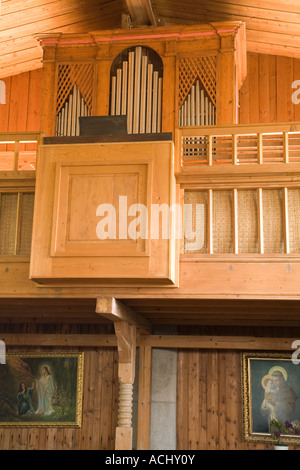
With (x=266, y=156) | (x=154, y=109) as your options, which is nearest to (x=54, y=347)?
(x=154, y=109)

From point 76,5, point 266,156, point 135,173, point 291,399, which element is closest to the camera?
point 135,173

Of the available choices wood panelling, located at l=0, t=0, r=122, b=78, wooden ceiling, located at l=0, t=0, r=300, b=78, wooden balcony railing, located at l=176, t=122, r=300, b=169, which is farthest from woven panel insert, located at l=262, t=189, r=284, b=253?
wood panelling, located at l=0, t=0, r=122, b=78

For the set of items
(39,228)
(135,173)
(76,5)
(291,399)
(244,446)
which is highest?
(76,5)

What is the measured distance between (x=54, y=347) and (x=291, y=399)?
2.94 m

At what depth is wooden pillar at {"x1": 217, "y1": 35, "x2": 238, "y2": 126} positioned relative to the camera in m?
7.77

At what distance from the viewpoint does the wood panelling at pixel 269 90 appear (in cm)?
925

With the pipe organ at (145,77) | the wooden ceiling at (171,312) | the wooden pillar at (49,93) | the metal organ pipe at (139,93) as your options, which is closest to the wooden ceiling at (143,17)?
the wooden pillar at (49,93)

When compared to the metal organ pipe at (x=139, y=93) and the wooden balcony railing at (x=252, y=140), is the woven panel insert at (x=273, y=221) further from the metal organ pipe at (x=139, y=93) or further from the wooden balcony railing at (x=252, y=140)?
the metal organ pipe at (x=139, y=93)

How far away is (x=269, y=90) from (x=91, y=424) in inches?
206

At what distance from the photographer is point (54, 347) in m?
8.12

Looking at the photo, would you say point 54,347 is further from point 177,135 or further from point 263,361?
point 177,135

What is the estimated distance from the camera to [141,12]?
8391 millimetres

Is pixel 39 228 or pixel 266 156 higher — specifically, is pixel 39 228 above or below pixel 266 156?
below

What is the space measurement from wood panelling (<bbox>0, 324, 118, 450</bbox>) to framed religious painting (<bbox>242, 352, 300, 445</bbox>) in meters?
1.60
